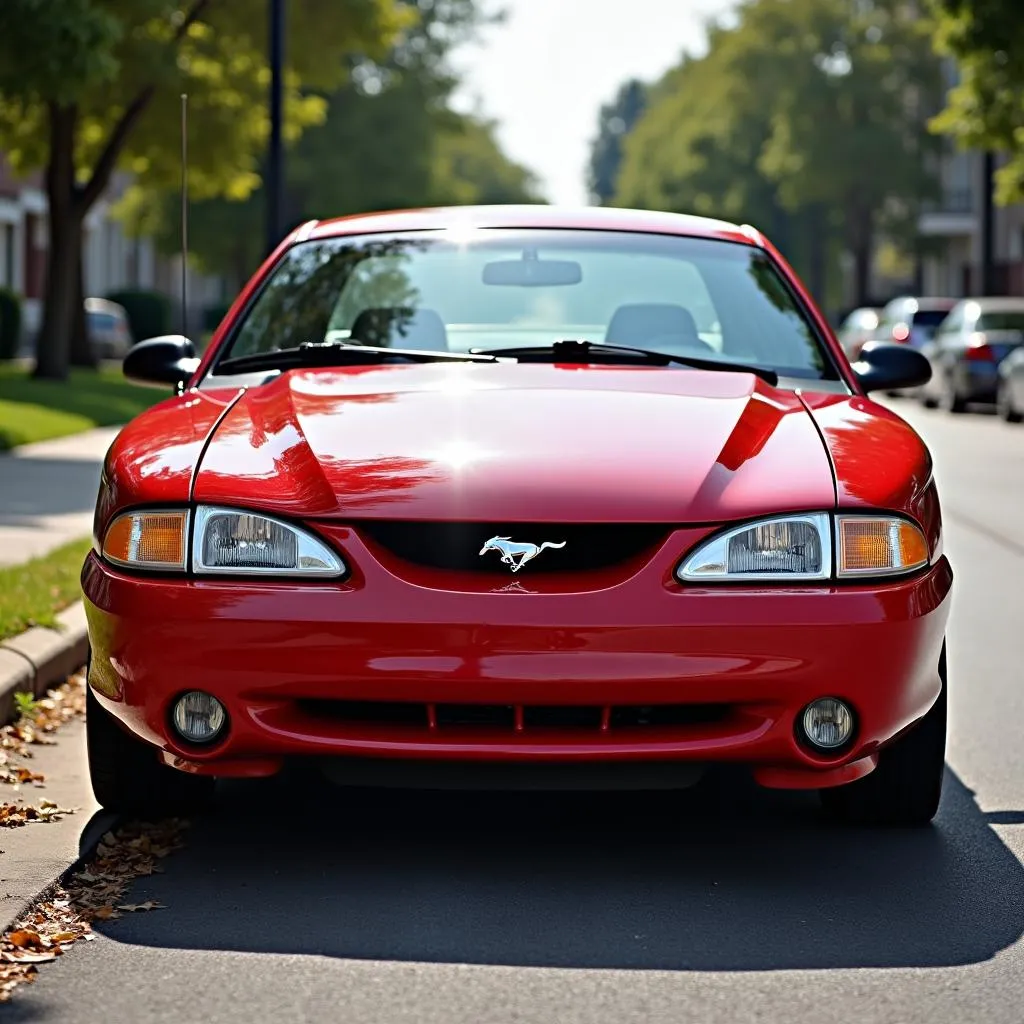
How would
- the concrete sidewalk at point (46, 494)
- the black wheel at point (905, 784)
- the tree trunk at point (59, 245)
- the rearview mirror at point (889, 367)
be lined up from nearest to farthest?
the black wheel at point (905, 784)
the rearview mirror at point (889, 367)
the concrete sidewalk at point (46, 494)
the tree trunk at point (59, 245)

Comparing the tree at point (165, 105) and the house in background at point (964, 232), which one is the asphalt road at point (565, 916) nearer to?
the tree at point (165, 105)

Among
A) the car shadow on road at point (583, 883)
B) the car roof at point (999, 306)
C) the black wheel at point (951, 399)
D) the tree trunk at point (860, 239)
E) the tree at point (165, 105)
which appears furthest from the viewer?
the tree trunk at point (860, 239)

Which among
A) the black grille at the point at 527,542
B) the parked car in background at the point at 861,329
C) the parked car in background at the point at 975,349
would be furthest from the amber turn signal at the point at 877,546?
the parked car in background at the point at 861,329

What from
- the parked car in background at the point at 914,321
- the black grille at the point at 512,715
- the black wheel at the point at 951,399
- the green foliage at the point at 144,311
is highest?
the black grille at the point at 512,715

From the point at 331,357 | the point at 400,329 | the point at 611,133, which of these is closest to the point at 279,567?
the point at 331,357

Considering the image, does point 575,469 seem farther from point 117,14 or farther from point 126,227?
point 126,227

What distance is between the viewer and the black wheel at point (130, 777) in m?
5.37

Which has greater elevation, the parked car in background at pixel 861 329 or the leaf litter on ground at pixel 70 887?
the leaf litter on ground at pixel 70 887

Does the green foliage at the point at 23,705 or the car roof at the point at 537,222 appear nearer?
the car roof at the point at 537,222

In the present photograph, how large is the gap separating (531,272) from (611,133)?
18444 cm

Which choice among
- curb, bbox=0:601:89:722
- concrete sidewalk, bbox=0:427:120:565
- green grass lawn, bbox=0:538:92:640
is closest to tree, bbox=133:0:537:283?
concrete sidewalk, bbox=0:427:120:565

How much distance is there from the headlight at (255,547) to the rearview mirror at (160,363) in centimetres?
151

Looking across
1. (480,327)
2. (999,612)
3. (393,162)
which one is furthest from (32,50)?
(393,162)

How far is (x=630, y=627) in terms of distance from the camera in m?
4.72
